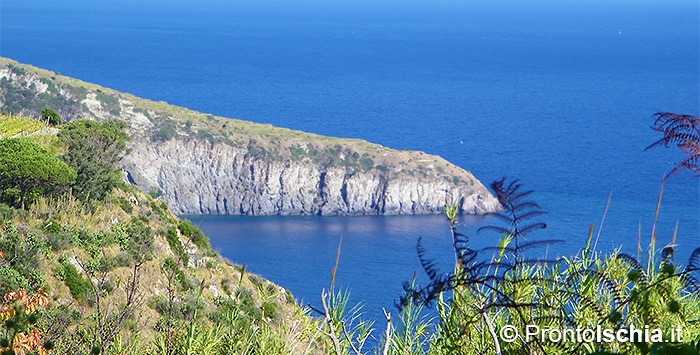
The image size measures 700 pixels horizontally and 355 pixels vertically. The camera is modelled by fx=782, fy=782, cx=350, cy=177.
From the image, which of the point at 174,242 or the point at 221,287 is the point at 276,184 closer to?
the point at 174,242

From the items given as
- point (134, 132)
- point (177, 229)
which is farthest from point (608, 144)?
point (177, 229)

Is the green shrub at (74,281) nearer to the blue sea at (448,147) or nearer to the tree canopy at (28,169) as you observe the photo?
the tree canopy at (28,169)

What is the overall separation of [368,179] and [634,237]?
42.5 metres

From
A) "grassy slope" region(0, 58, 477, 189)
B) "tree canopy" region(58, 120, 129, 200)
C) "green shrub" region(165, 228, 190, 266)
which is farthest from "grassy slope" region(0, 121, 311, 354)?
"grassy slope" region(0, 58, 477, 189)

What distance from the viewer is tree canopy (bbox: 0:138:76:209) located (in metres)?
26.9

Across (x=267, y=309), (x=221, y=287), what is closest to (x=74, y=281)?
(x=221, y=287)

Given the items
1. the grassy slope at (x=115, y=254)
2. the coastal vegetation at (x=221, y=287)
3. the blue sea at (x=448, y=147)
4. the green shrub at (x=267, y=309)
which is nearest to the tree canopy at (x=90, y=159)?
the coastal vegetation at (x=221, y=287)

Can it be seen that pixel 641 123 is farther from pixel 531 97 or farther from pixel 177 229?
pixel 177 229

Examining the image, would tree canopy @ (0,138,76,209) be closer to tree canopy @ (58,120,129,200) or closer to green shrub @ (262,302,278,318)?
tree canopy @ (58,120,129,200)

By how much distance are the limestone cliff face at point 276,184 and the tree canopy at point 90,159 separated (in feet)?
286

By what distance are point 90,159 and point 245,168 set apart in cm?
9248

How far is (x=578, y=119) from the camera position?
158125mm

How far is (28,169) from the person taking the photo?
27.0 metres

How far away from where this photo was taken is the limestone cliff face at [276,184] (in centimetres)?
12369
